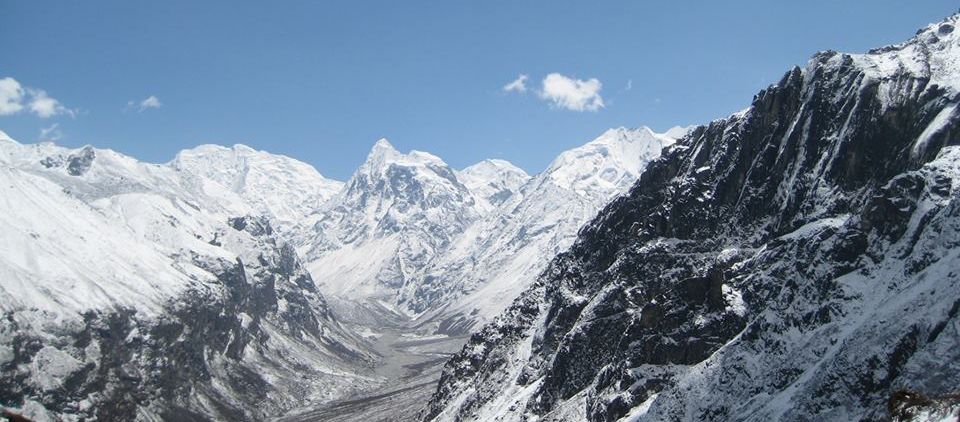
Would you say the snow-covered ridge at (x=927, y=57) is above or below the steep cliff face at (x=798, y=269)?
above

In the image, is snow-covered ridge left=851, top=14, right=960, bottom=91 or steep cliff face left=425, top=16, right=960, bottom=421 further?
snow-covered ridge left=851, top=14, right=960, bottom=91

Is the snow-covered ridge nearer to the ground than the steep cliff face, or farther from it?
farther from it

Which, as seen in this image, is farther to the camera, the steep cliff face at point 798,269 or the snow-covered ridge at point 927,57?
the snow-covered ridge at point 927,57

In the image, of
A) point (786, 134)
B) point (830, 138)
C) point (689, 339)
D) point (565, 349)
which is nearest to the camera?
point (689, 339)

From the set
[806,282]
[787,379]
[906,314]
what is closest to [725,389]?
[787,379]

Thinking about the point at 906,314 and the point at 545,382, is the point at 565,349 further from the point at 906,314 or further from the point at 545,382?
the point at 906,314

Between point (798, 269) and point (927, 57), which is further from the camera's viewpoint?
point (927, 57)

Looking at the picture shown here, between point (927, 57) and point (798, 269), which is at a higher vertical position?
point (927, 57)

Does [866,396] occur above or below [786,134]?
below
